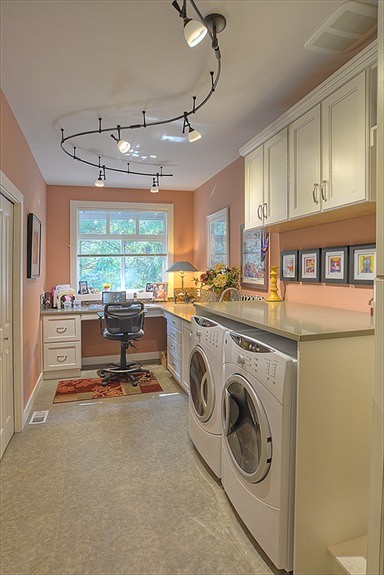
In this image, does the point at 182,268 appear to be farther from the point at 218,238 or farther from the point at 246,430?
the point at 246,430

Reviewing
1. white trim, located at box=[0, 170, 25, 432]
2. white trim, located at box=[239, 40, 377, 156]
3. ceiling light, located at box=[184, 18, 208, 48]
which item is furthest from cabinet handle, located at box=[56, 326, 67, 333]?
ceiling light, located at box=[184, 18, 208, 48]

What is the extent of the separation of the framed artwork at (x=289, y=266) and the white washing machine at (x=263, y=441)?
1.09 m

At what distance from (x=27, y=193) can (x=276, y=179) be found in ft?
7.92

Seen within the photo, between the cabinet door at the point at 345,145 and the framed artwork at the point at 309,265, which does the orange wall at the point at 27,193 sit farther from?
the framed artwork at the point at 309,265

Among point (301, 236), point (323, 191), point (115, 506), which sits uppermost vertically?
point (323, 191)

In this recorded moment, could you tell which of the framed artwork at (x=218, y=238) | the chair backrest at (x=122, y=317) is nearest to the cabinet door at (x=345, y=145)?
the framed artwork at (x=218, y=238)

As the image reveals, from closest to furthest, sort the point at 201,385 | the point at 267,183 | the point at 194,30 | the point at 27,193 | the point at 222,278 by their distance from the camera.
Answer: the point at 194,30
the point at 201,385
the point at 267,183
the point at 27,193
the point at 222,278

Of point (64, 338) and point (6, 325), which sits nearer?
point (6, 325)

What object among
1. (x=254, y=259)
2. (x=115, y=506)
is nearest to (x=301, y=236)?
(x=254, y=259)

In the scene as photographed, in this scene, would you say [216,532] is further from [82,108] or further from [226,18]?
[82,108]

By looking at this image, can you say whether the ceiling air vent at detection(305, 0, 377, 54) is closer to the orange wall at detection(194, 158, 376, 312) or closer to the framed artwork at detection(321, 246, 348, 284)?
the orange wall at detection(194, 158, 376, 312)

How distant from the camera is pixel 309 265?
2.69 meters

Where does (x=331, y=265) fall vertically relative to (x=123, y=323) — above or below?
above

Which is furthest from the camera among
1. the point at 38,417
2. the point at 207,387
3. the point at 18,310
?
the point at 38,417
